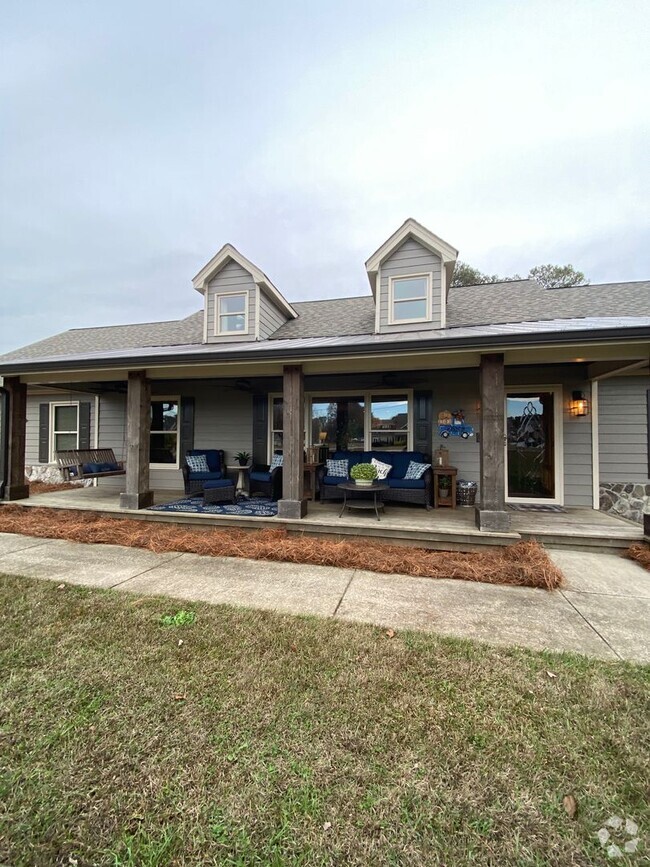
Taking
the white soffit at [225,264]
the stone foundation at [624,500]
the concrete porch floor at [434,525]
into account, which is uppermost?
the white soffit at [225,264]

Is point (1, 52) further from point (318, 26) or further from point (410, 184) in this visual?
point (410, 184)

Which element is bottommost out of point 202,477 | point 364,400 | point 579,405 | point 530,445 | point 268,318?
point 202,477

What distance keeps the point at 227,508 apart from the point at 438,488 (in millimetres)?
3829

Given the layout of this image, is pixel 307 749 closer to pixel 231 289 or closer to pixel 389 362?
pixel 389 362

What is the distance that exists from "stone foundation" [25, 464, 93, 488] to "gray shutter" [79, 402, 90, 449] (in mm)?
980

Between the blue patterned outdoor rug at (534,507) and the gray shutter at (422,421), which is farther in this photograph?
the gray shutter at (422,421)

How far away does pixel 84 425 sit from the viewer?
9695 mm

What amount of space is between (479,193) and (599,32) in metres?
9.70

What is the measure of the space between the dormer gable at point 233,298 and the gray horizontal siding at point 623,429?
269 inches

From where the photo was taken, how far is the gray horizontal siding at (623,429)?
634 centimetres

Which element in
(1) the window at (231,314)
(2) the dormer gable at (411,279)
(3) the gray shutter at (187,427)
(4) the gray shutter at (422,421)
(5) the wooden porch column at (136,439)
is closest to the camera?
(5) the wooden porch column at (136,439)

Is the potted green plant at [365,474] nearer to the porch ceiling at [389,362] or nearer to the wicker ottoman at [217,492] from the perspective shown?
the porch ceiling at [389,362]

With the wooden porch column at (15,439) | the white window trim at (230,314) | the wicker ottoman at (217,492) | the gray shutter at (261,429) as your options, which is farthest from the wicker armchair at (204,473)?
the wooden porch column at (15,439)

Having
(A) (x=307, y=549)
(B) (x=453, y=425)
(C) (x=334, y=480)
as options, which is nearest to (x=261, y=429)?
(C) (x=334, y=480)
